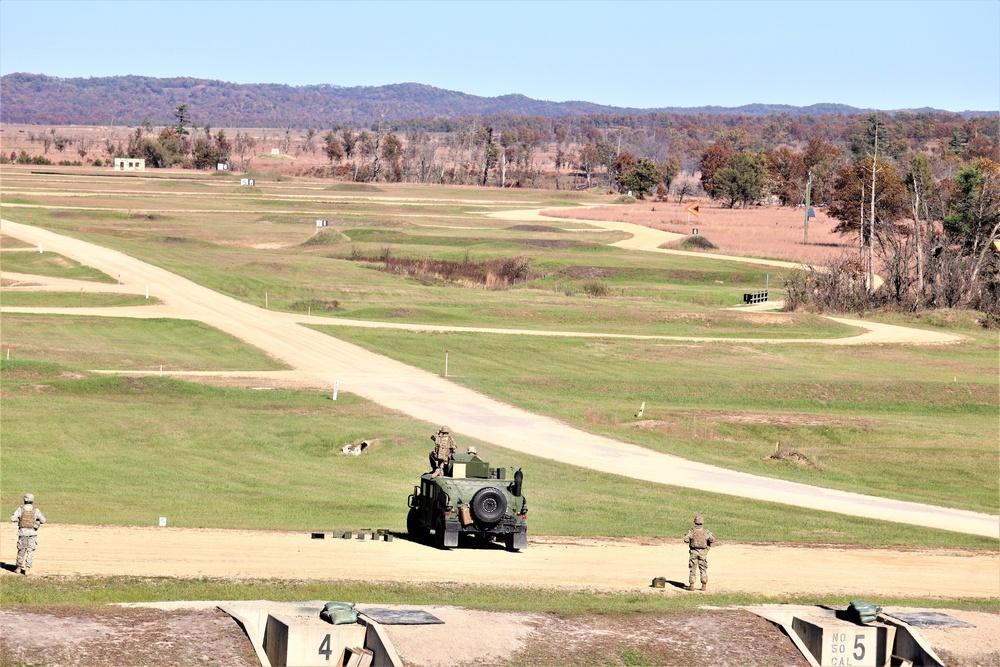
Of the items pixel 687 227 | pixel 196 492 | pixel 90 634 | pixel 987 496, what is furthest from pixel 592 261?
pixel 90 634

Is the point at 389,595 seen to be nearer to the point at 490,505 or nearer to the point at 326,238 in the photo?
the point at 490,505

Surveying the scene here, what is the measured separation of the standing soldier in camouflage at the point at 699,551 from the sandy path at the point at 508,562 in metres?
0.52

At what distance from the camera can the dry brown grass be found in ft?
393

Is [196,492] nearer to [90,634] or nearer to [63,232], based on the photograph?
[90,634]

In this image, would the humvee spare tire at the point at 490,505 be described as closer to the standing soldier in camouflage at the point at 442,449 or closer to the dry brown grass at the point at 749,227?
the standing soldier in camouflage at the point at 442,449

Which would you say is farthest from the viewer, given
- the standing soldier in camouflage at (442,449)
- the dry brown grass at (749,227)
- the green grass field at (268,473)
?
the dry brown grass at (749,227)

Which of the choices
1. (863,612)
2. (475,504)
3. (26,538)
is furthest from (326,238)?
(863,612)

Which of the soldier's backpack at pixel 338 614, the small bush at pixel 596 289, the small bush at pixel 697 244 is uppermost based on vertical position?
the small bush at pixel 697 244

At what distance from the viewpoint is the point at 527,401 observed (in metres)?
50.0

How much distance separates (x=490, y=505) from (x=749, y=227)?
12623 centimetres

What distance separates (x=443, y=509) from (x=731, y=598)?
628cm

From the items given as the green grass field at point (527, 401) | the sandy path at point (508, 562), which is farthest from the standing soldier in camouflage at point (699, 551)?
the green grass field at point (527, 401)

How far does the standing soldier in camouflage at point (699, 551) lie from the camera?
2408cm

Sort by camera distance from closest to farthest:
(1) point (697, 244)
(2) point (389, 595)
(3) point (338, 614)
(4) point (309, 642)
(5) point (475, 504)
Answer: (4) point (309, 642), (3) point (338, 614), (2) point (389, 595), (5) point (475, 504), (1) point (697, 244)
